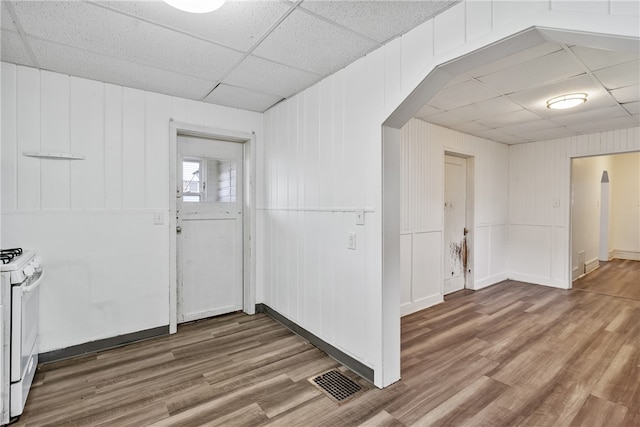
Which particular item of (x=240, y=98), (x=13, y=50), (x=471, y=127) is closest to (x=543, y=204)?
(x=471, y=127)

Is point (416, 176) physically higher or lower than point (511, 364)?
higher

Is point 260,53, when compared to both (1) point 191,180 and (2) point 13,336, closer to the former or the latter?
(1) point 191,180

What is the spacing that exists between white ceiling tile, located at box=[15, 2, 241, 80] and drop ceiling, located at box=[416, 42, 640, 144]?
220 cm

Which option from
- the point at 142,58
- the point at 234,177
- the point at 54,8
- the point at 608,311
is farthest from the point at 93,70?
the point at 608,311

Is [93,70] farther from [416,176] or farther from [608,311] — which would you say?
[608,311]

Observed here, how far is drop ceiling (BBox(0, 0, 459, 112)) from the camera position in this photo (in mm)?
1806

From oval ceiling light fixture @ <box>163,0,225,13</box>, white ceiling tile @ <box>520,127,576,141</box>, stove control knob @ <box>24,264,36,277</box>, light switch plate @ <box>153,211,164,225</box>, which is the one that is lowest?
stove control knob @ <box>24,264,36,277</box>

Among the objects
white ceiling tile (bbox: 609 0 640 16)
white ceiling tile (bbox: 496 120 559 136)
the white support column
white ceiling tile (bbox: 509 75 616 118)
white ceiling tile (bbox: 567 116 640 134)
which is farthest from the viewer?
the white support column

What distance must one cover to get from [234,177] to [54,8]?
7.27 ft

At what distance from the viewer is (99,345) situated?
283cm

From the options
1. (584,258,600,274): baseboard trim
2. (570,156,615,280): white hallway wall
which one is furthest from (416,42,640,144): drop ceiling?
(584,258,600,274): baseboard trim

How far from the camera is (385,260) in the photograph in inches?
89.0

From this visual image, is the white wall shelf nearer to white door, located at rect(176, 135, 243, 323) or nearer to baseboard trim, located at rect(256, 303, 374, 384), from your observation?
white door, located at rect(176, 135, 243, 323)

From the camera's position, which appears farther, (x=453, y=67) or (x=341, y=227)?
(x=341, y=227)
